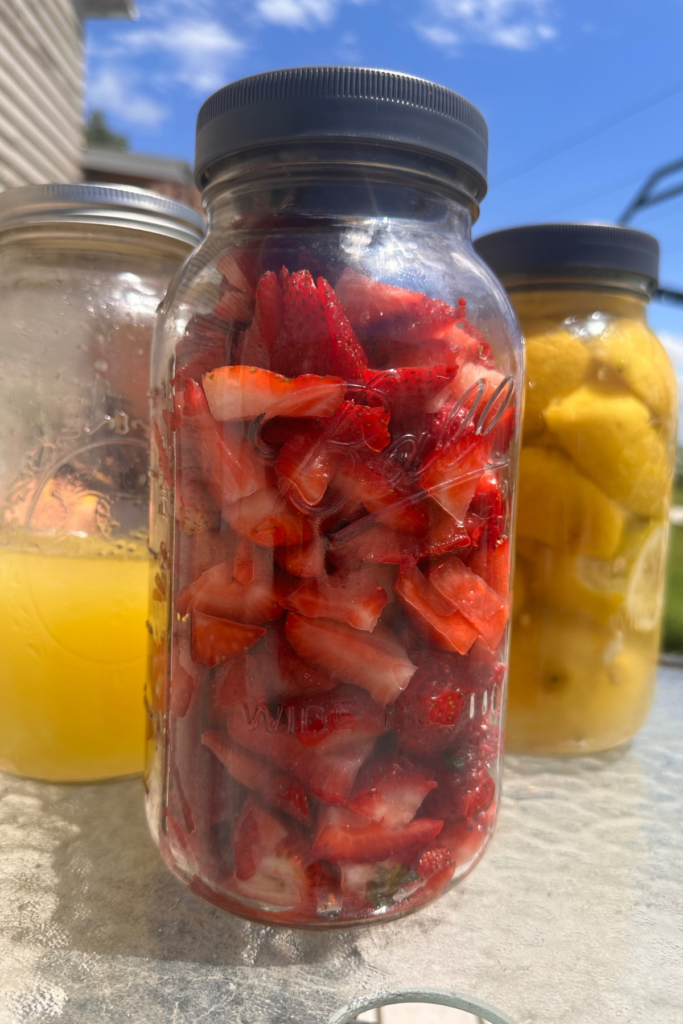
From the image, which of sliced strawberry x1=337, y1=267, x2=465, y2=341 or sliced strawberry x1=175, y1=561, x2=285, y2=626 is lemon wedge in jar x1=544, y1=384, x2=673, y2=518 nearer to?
sliced strawberry x1=337, y1=267, x2=465, y2=341

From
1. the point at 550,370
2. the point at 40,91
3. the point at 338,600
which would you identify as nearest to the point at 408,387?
the point at 338,600

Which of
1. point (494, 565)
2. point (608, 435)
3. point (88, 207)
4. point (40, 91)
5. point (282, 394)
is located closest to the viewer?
point (282, 394)

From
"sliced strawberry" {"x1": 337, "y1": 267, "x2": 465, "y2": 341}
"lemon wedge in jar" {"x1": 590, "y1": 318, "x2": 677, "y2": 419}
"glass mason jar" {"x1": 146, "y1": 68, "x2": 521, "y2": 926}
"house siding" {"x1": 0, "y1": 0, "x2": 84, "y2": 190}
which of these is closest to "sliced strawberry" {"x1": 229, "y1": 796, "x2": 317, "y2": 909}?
"glass mason jar" {"x1": 146, "y1": 68, "x2": 521, "y2": 926}

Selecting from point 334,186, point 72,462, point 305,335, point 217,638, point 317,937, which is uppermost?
point 334,186

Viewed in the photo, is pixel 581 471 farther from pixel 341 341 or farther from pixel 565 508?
pixel 341 341

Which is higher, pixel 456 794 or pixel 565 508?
pixel 565 508

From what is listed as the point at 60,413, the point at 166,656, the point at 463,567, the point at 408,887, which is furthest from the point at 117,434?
the point at 408,887

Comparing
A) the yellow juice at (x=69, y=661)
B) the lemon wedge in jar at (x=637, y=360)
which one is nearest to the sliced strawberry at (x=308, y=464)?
the yellow juice at (x=69, y=661)
